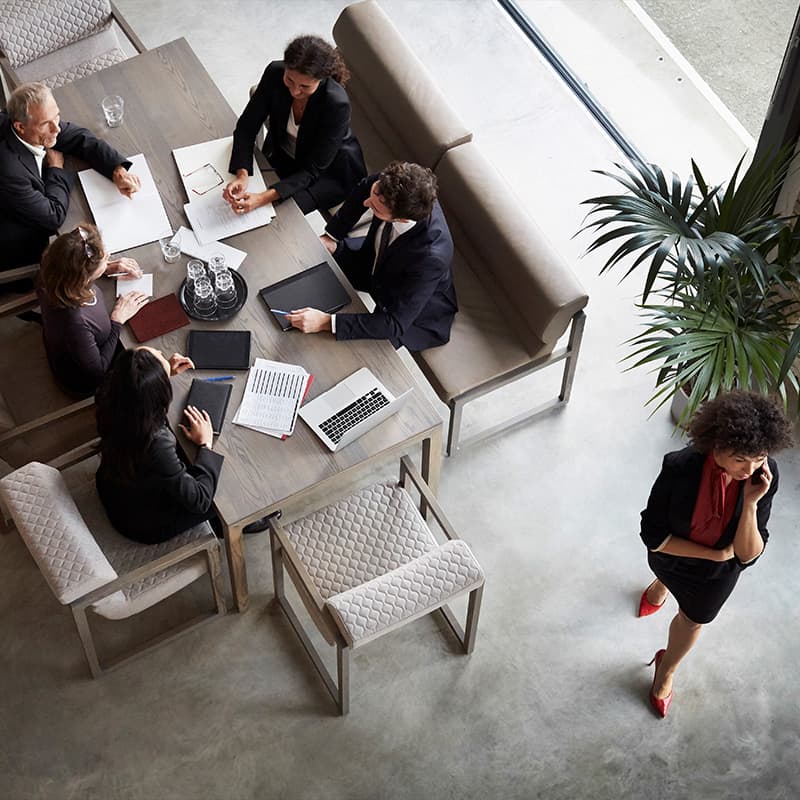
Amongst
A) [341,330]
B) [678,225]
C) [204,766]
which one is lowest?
[204,766]

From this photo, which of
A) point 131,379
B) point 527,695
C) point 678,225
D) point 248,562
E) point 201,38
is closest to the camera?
point 131,379

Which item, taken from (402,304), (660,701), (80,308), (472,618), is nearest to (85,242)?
(80,308)

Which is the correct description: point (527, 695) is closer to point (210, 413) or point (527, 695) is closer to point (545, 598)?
point (545, 598)

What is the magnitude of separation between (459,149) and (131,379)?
188 centimetres

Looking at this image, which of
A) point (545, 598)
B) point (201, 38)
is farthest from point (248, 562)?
point (201, 38)

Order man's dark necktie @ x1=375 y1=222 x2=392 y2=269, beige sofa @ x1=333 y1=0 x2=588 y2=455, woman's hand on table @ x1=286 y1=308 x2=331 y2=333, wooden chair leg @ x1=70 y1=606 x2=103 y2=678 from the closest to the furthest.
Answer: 1. wooden chair leg @ x1=70 y1=606 x2=103 y2=678
2. woman's hand on table @ x1=286 y1=308 x2=331 y2=333
3. man's dark necktie @ x1=375 y1=222 x2=392 y2=269
4. beige sofa @ x1=333 y1=0 x2=588 y2=455

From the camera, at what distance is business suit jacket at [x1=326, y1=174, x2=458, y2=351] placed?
156 inches

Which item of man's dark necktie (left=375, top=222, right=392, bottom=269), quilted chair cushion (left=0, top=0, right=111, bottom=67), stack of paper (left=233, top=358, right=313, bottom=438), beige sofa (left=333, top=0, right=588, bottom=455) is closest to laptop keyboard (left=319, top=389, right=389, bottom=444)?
stack of paper (left=233, top=358, right=313, bottom=438)

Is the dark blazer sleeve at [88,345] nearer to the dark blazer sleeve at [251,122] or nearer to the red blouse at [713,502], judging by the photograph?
the dark blazer sleeve at [251,122]

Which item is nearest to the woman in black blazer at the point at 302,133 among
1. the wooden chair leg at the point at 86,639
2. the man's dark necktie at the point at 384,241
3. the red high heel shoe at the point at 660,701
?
the man's dark necktie at the point at 384,241

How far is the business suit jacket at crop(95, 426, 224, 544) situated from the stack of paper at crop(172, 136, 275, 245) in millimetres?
1040

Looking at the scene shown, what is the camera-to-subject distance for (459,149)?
4.45 metres

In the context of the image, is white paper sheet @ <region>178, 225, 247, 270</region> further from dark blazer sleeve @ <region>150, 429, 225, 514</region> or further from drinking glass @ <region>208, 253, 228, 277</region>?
dark blazer sleeve @ <region>150, 429, 225, 514</region>

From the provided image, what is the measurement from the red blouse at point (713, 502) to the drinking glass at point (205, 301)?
6.10 ft
